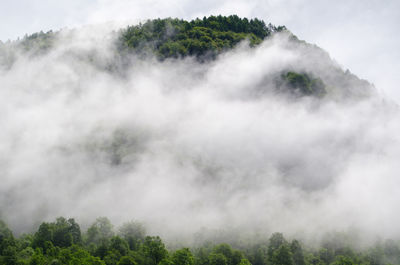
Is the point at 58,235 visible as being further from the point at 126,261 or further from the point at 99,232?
the point at 126,261

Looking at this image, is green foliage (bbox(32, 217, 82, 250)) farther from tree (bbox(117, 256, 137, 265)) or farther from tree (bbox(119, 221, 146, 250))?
tree (bbox(117, 256, 137, 265))

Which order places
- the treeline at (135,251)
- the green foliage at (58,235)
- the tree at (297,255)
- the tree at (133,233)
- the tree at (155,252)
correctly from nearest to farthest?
1. the treeline at (135,251)
2. the tree at (155,252)
3. the green foliage at (58,235)
4. the tree at (297,255)
5. the tree at (133,233)

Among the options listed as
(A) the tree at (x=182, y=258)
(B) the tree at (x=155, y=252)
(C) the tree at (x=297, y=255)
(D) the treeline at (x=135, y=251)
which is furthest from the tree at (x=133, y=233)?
(C) the tree at (x=297, y=255)

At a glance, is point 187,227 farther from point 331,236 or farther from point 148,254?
point 148,254

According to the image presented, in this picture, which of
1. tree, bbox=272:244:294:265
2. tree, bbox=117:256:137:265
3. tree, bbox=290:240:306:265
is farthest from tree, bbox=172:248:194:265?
tree, bbox=290:240:306:265

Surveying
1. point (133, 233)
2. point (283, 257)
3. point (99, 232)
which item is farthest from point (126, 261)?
point (133, 233)

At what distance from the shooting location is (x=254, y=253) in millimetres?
137500

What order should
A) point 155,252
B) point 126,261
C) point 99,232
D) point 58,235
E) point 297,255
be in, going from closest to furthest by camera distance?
point 126,261
point 155,252
point 58,235
point 297,255
point 99,232

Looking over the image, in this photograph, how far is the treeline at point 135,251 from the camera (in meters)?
92.6

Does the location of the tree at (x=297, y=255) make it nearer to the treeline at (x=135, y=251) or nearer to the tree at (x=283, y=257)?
the treeline at (x=135, y=251)

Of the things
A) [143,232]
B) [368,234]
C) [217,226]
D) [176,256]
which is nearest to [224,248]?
[176,256]

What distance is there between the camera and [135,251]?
351 feet

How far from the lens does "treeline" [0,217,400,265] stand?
92625mm

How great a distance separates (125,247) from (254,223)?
102 m
